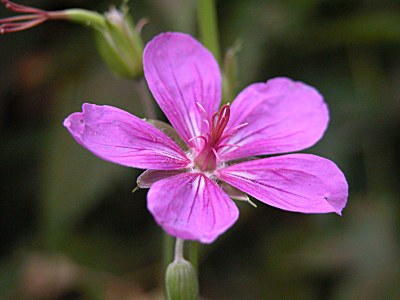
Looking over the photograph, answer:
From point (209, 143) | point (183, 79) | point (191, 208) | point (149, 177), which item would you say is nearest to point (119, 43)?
point (183, 79)

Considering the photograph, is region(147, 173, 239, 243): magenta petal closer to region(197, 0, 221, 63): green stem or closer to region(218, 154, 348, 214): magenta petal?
region(218, 154, 348, 214): magenta petal

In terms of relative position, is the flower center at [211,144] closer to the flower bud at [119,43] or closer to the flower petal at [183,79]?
the flower petal at [183,79]

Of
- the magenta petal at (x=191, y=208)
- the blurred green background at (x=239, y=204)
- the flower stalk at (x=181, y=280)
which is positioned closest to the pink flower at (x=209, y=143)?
the magenta petal at (x=191, y=208)

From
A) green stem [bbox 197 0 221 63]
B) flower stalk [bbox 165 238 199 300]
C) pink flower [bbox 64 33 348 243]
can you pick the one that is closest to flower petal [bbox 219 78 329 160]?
pink flower [bbox 64 33 348 243]

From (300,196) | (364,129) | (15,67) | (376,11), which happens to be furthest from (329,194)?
(15,67)

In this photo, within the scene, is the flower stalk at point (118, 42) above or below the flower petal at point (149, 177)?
above

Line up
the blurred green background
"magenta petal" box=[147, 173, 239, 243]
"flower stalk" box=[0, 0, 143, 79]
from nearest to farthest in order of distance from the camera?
"magenta petal" box=[147, 173, 239, 243]
"flower stalk" box=[0, 0, 143, 79]
the blurred green background

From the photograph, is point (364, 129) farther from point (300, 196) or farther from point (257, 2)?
point (300, 196)
